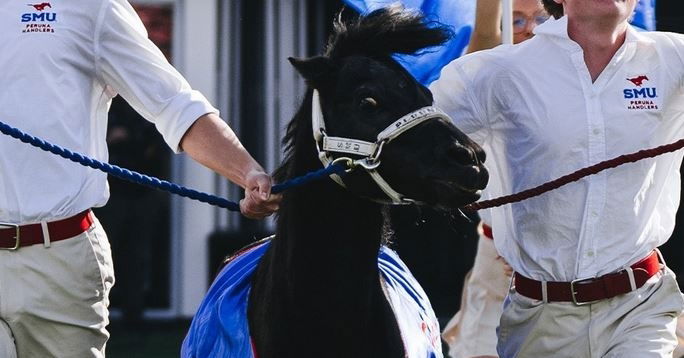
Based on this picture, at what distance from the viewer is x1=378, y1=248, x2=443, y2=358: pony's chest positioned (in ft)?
14.7

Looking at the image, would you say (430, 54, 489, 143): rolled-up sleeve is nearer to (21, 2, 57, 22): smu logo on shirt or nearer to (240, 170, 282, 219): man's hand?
(240, 170, 282, 219): man's hand

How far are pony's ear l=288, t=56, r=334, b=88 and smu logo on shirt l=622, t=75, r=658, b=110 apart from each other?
0.97m

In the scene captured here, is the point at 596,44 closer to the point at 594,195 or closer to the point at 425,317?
the point at 594,195

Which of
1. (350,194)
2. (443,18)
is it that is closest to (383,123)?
(350,194)

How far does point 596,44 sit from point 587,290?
0.79 meters

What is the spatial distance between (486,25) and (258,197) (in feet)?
6.31

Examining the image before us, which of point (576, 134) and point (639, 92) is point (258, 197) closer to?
point (576, 134)

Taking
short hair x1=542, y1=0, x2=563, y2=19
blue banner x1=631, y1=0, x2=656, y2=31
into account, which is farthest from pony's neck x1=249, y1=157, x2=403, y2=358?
blue banner x1=631, y1=0, x2=656, y2=31

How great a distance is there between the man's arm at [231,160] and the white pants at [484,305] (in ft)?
7.10

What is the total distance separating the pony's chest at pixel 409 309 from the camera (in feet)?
14.7

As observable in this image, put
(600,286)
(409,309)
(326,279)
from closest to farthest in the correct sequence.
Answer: (326,279)
(600,286)
(409,309)

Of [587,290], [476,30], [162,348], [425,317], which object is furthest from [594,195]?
[162,348]

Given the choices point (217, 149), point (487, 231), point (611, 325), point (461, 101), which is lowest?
point (487, 231)

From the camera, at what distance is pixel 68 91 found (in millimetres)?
4441
